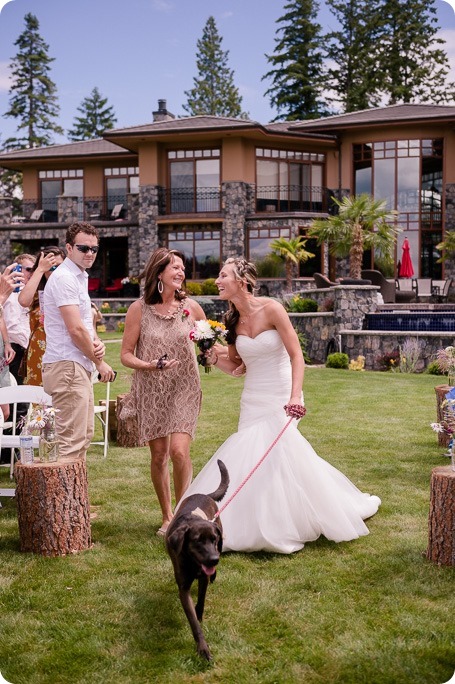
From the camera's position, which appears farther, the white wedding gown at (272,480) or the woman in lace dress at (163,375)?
the woman in lace dress at (163,375)

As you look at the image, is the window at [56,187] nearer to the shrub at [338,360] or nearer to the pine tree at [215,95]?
the pine tree at [215,95]

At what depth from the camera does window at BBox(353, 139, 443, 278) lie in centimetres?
2895

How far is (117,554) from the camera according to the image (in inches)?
191

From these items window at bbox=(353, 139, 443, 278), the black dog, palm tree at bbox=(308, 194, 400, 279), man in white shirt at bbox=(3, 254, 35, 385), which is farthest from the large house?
the black dog

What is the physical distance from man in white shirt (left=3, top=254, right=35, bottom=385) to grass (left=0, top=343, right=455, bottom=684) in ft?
6.44

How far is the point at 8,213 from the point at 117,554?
98.7ft

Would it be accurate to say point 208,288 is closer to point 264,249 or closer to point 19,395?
point 264,249

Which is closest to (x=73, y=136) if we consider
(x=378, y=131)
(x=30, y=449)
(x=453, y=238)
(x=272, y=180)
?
(x=272, y=180)

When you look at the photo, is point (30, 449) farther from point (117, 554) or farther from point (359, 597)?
point (359, 597)

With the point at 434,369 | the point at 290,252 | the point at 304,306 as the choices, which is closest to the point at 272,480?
the point at 434,369

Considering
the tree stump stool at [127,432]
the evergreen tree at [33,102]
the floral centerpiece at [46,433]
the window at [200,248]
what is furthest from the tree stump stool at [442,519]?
the evergreen tree at [33,102]

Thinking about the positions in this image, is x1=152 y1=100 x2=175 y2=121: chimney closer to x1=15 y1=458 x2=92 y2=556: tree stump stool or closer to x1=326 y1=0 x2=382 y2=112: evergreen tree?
x1=326 y1=0 x2=382 y2=112: evergreen tree

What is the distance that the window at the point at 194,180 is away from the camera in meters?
30.5

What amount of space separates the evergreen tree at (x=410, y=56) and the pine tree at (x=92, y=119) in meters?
18.7
